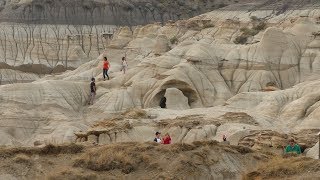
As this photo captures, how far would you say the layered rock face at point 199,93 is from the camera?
41.8 m

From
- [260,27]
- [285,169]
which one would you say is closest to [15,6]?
[260,27]

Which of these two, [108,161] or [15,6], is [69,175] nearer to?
[108,161]

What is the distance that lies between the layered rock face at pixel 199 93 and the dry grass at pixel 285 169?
14.7 meters

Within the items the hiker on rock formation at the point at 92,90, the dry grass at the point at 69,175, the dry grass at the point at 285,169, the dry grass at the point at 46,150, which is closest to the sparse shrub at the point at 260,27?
the hiker on rock formation at the point at 92,90

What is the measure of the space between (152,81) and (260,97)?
8700 millimetres

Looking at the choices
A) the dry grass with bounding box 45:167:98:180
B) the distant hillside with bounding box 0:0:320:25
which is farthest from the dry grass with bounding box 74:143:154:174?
the distant hillside with bounding box 0:0:320:25

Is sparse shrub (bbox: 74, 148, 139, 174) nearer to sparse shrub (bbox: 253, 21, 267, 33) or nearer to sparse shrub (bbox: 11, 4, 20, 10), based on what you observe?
sparse shrub (bbox: 253, 21, 267, 33)

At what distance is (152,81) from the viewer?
2039 inches

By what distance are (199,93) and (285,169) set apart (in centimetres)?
2953

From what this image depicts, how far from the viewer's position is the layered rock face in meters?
41.8

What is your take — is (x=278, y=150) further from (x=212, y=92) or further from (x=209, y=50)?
(x=209, y=50)

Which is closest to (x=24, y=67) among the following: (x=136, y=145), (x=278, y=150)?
(x=278, y=150)

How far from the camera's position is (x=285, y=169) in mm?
22672

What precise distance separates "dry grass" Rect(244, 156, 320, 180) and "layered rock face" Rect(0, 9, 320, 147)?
14.7 meters
